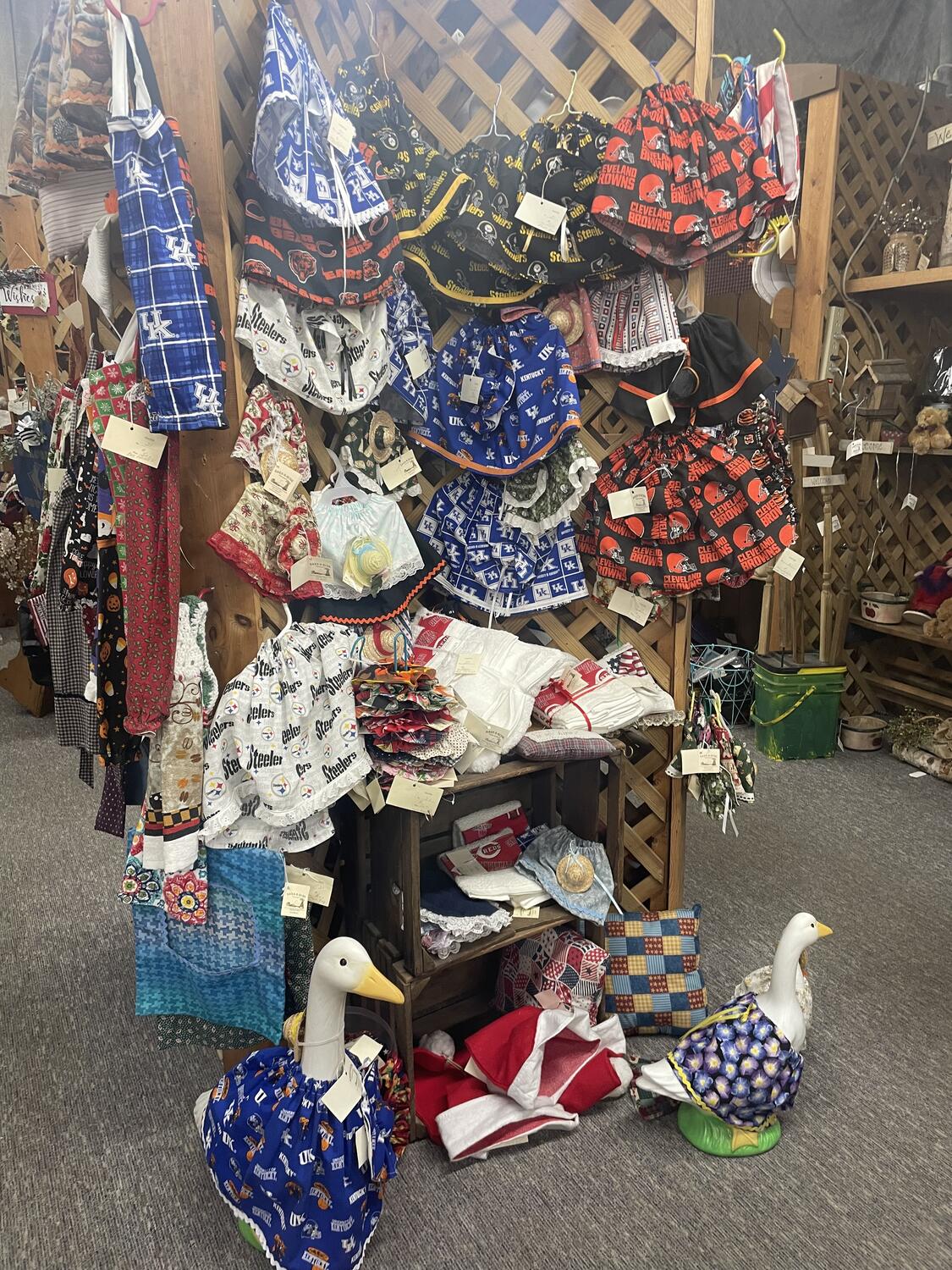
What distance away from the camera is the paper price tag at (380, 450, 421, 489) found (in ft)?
6.68

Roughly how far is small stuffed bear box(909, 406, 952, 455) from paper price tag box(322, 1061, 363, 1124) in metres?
3.34

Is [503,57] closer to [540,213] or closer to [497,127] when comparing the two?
[497,127]

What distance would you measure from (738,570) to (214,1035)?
1.55 metres

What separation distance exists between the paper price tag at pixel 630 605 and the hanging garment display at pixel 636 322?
0.53 m

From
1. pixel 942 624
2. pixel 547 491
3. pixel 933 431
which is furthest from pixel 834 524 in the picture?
pixel 547 491

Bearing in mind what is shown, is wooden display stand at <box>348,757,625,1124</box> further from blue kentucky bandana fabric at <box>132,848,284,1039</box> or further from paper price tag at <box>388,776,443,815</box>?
blue kentucky bandana fabric at <box>132,848,284,1039</box>

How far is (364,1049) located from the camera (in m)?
1.68

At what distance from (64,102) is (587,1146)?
2178mm

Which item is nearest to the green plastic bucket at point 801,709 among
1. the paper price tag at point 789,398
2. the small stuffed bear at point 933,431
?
the small stuffed bear at point 933,431

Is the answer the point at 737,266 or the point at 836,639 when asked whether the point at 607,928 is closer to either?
the point at 836,639

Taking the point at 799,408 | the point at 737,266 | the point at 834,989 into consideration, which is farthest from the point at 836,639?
the point at 834,989

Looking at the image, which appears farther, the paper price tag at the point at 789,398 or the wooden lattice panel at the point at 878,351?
the wooden lattice panel at the point at 878,351

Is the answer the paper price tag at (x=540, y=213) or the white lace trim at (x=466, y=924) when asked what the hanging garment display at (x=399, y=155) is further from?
the white lace trim at (x=466, y=924)

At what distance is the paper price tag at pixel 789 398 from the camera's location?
11.8 ft
